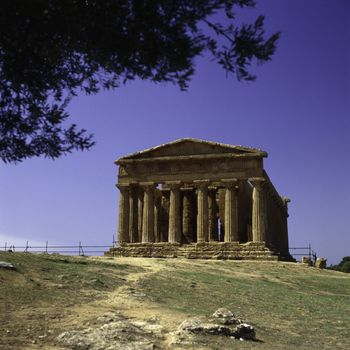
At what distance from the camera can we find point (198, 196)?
3938cm

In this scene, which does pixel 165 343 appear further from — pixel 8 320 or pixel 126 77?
pixel 126 77

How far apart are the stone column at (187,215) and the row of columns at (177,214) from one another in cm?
597

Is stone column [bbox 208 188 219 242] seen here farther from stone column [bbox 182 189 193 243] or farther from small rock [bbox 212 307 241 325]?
small rock [bbox 212 307 241 325]

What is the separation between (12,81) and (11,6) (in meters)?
1.57

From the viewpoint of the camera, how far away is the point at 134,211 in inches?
1644

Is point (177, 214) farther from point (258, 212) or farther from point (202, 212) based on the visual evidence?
point (258, 212)

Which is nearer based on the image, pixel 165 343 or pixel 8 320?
pixel 165 343

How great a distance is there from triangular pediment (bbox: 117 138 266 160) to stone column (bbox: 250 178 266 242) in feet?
7.37

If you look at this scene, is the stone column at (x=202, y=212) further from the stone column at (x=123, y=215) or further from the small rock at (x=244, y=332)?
the small rock at (x=244, y=332)

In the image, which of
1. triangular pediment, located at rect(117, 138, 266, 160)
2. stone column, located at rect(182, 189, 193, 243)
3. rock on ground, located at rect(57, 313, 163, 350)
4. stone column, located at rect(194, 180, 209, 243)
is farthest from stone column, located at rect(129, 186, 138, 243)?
rock on ground, located at rect(57, 313, 163, 350)

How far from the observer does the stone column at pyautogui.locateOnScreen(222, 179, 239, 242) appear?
3756cm

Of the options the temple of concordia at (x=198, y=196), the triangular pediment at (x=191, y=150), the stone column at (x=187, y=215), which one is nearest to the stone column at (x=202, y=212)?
the temple of concordia at (x=198, y=196)

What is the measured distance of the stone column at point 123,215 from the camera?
132ft

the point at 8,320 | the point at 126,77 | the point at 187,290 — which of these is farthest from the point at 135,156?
the point at 126,77
